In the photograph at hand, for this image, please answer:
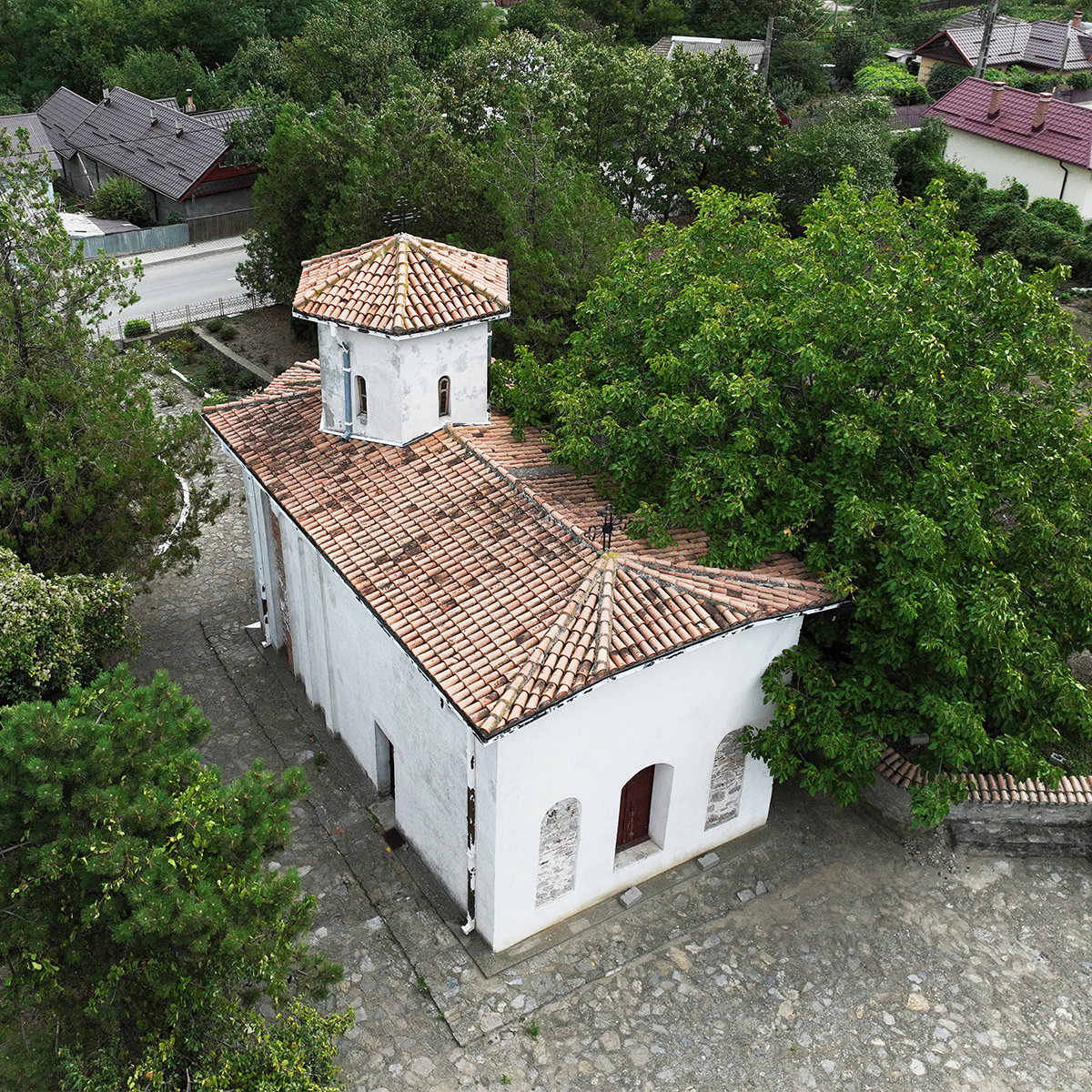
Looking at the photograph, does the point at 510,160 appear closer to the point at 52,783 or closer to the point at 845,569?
the point at 845,569

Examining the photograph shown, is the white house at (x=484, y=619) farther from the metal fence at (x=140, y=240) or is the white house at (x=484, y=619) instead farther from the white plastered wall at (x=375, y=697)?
the metal fence at (x=140, y=240)

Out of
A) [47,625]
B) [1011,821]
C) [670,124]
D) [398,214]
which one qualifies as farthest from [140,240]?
[1011,821]

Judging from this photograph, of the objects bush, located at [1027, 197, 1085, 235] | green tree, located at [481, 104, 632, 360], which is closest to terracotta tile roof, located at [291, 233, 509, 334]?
green tree, located at [481, 104, 632, 360]

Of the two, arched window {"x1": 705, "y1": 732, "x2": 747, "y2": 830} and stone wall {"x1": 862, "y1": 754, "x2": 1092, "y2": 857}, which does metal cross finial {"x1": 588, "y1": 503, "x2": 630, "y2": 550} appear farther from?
stone wall {"x1": 862, "y1": 754, "x2": 1092, "y2": 857}

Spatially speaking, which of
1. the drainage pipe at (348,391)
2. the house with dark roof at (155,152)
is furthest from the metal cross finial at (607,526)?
the house with dark roof at (155,152)

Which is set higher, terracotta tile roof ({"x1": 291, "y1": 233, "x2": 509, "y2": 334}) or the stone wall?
terracotta tile roof ({"x1": 291, "y1": 233, "x2": 509, "y2": 334})

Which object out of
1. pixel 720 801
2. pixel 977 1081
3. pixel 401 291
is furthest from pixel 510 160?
pixel 977 1081
